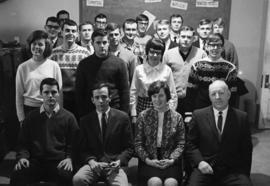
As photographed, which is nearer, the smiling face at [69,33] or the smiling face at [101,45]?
the smiling face at [101,45]

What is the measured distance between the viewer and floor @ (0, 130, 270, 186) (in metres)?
3.14

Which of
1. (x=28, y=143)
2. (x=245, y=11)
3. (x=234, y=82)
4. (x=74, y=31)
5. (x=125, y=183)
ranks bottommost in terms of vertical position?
(x=125, y=183)

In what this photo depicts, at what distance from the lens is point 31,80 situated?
9.65ft

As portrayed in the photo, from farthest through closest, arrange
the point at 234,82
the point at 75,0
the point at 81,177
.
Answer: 1. the point at 75,0
2. the point at 234,82
3. the point at 81,177

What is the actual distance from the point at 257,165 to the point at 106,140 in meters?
1.70

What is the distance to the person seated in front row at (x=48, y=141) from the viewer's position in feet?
8.46

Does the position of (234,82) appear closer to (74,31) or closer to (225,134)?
(225,134)

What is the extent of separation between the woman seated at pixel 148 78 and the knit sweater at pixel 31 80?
0.70 m

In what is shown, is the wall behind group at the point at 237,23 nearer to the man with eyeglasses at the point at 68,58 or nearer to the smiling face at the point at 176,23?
the smiling face at the point at 176,23

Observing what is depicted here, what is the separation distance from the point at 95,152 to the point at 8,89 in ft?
5.15

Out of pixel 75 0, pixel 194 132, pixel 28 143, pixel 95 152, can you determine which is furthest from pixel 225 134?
pixel 75 0

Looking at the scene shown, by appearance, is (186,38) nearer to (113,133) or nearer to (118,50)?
(118,50)

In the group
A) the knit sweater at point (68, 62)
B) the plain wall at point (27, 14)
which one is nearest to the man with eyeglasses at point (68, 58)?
the knit sweater at point (68, 62)

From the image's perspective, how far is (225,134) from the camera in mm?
2557
